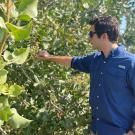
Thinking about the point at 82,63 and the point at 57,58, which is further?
the point at 82,63

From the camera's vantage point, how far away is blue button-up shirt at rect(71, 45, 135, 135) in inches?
139

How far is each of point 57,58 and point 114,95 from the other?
1.88 feet

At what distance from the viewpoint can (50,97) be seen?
3.85 m

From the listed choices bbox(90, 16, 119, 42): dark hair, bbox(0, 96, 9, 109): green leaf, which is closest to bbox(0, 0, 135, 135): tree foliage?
bbox(90, 16, 119, 42): dark hair

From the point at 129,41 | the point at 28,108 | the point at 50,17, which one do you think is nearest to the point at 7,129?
the point at 28,108

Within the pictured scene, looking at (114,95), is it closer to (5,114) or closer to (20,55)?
(20,55)

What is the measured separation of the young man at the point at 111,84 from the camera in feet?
11.6

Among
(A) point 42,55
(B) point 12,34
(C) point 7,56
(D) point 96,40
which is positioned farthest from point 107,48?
(B) point 12,34

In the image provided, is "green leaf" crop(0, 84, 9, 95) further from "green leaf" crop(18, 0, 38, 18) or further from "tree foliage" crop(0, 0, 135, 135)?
"tree foliage" crop(0, 0, 135, 135)

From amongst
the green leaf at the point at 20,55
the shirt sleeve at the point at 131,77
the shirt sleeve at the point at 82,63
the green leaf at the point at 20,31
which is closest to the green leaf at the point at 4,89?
the green leaf at the point at 20,55

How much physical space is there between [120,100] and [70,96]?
515 mm

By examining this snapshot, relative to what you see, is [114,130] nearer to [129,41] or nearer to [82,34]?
[82,34]

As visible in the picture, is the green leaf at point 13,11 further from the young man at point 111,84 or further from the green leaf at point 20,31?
the young man at point 111,84

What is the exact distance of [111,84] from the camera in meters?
3.55
